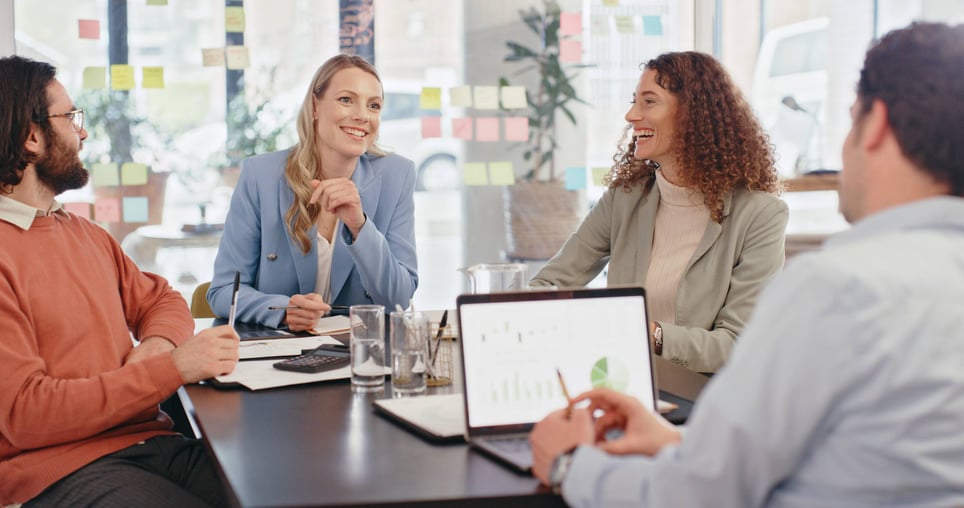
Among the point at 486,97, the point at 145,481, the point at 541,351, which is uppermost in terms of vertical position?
the point at 486,97

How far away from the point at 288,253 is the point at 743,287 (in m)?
1.21

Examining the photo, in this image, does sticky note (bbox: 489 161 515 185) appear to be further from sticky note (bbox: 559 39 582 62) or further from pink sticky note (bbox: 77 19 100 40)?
pink sticky note (bbox: 77 19 100 40)

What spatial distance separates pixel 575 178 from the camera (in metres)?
4.22

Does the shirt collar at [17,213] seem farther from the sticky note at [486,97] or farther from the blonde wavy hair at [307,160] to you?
the sticky note at [486,97]

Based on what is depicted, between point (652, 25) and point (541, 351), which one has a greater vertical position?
point (652, 25)

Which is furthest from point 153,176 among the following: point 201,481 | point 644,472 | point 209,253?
point 644,472

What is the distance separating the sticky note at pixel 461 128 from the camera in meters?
4.11

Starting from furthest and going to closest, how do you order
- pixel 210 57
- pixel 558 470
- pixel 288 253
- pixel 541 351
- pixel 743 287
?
pixel 210 57, pixel 288 253, pixel 743 287, pixel 541 351, pixel 558 470

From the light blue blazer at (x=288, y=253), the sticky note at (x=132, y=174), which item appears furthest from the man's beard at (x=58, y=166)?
the sticky note at (x=132, y=174)

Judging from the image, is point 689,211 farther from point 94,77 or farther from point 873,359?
point 94,77

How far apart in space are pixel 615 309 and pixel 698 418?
0.49 meters

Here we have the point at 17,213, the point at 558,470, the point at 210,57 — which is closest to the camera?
the point at 558,470

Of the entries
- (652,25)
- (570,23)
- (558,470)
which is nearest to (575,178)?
(570,23)

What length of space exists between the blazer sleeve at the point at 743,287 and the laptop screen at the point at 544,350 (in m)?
0.66
